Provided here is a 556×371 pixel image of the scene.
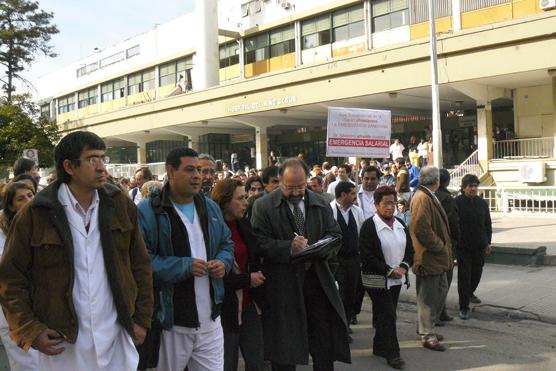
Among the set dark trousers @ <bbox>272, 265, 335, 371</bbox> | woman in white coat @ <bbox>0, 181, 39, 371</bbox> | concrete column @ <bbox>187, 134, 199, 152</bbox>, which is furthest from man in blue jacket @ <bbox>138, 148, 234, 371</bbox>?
concrete column @ <bbox>187, 134, 199, 152</bbox>

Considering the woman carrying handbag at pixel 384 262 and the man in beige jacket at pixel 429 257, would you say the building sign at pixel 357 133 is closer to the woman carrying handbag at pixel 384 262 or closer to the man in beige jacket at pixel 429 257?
the man in beige jacket at pixel 429 257

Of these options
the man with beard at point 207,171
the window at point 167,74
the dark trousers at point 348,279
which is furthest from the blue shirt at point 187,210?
the window at point 167,74

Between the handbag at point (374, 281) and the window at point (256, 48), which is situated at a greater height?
the window at point (256, 48)

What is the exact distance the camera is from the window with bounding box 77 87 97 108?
50.2 meters

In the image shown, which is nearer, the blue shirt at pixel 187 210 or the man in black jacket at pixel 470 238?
the blue shirt at pixel 187 210

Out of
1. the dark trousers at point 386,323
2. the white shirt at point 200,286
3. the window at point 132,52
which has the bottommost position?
the dark trousers at point 386,323

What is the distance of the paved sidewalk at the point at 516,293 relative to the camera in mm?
7234

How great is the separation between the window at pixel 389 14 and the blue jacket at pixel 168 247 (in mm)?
24825

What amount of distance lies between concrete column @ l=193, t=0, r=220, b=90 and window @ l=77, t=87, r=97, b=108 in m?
20.0

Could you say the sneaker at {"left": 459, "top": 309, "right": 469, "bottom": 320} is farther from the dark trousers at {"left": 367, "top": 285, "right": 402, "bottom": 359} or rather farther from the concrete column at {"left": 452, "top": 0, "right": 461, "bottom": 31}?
the concrete column at {"left": 452, "top": 0, "right": 461, "bottom": 31}

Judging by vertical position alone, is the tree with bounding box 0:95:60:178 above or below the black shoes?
above

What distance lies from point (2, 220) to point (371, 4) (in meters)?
26.0

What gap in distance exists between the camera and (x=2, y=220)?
178 inches

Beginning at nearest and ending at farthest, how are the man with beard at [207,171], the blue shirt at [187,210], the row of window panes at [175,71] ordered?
1. the blue shirt at [187,210]
2. the man with beard at [207,171]
3. the row of window panes at [175,71]
